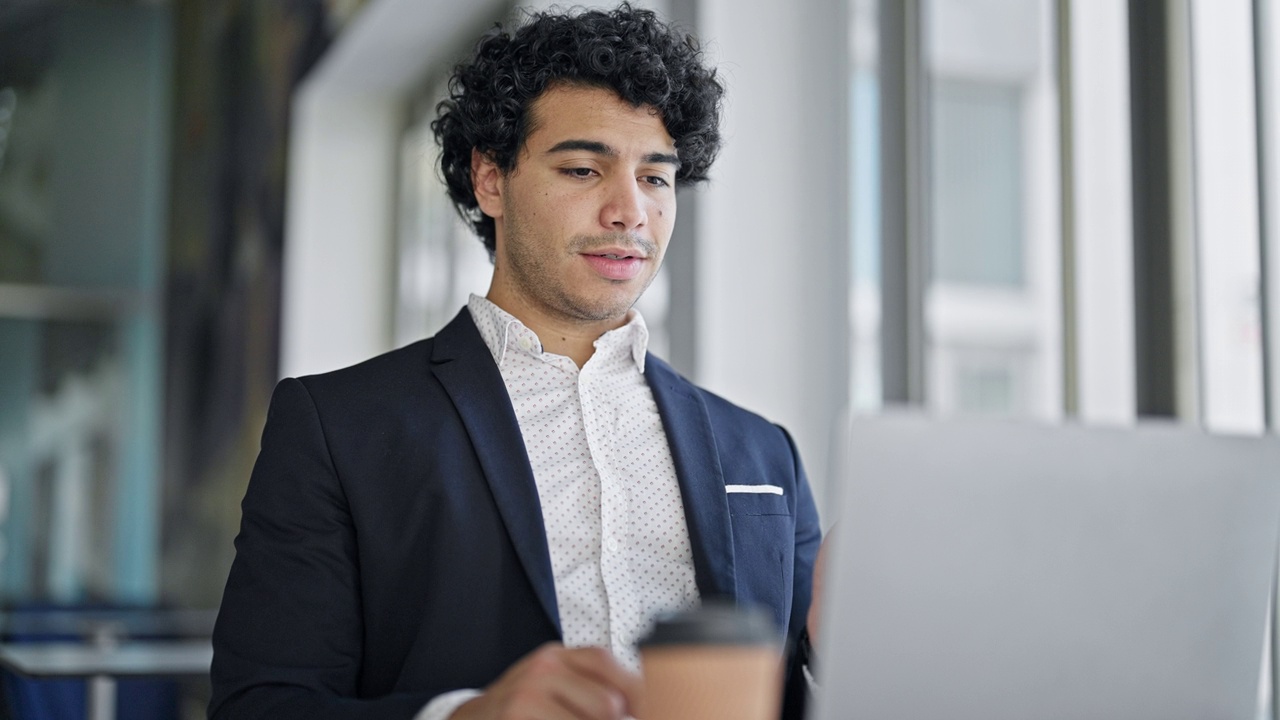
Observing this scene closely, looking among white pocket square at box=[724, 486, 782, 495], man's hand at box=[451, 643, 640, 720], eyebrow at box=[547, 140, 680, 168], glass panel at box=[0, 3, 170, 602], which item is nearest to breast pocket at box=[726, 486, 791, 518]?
white pocket square at box=[724, 486, 782, 495]

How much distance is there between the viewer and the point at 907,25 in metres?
2.76

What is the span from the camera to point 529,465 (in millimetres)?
1497

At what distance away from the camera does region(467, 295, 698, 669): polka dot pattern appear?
1492mm

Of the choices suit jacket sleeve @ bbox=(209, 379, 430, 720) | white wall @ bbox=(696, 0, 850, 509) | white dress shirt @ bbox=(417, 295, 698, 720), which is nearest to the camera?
suit jacket sleeve @ bbox=(209, 379, 430, 720)

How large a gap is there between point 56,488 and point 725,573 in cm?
614

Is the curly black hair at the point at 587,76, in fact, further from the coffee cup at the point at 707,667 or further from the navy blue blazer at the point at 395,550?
the coffee cup at the point at 707,667

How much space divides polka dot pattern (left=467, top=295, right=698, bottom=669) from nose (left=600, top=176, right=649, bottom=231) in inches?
6.8

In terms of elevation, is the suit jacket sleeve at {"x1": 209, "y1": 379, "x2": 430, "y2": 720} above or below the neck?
below

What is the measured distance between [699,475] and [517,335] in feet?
0.98

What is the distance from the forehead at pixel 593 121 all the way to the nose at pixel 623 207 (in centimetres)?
6

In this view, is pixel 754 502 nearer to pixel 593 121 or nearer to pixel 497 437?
pixel 497 437

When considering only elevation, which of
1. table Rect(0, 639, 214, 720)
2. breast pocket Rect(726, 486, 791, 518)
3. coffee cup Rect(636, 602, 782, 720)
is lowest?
table Rect(0, 639, 214, 720)

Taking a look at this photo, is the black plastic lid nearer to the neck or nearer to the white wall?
A: the neck

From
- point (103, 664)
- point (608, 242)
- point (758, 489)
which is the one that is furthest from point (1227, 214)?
point (103, 664)
